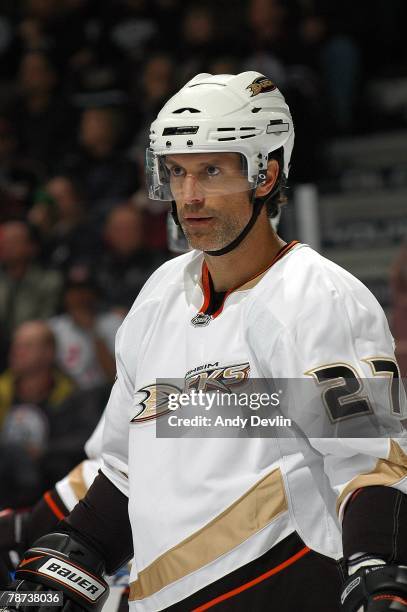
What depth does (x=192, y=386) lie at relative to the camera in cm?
221

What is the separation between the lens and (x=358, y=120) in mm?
7742

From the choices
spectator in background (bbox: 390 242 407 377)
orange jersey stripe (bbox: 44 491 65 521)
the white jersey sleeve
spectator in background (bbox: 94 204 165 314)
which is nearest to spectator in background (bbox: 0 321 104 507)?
spectator in background (bbox: 94 204 165 314)

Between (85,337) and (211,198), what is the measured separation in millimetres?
3631

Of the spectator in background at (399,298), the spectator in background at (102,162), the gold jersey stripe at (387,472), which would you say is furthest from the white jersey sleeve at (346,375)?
the spectator in background at (102,162)

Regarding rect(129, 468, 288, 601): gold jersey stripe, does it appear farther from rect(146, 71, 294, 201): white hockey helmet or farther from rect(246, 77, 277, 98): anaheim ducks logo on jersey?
rect(246, 77, 277, 98): anaheim ducks logo on jersey

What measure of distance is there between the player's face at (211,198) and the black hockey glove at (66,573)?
67 cm

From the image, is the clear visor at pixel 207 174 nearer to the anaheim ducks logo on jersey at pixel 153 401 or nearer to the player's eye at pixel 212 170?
the player's eye at pixel 212 170

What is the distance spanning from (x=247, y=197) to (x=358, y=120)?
5624 mm

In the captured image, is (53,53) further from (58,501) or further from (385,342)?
(385,342)

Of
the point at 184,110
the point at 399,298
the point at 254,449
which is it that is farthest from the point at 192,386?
the point at 399,298

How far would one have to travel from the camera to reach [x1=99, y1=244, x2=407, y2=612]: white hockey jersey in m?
2.01

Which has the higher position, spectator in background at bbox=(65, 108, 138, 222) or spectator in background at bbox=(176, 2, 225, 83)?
spectator in background at bbox=(176, 2, 225, 83)

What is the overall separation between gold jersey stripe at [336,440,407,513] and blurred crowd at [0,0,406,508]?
3.36 metres

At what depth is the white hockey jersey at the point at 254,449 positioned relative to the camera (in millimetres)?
A: 2008
